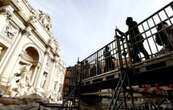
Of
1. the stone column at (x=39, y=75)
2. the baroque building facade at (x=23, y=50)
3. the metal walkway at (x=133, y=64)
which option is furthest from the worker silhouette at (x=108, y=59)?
the stone column at (x=39, y=75)

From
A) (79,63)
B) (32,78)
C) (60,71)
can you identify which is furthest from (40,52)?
(79,63)

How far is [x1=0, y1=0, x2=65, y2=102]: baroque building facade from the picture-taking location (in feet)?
45.5

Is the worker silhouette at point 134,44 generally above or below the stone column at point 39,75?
below

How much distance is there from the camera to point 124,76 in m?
4.30

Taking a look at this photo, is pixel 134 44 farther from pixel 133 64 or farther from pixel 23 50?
pixel 23 50

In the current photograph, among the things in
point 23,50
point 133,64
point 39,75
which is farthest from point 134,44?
point 39,75

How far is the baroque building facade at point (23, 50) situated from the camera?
1387 cm

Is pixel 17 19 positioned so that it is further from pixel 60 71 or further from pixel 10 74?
pixel 60 71

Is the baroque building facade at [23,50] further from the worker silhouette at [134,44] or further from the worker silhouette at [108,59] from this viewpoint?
the worker silhouette at [134,44]

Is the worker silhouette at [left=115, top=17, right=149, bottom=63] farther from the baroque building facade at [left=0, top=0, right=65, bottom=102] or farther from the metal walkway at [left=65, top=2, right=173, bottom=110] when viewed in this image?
the baroque building facade at [left=0, top=0, right=65, bottom=102]

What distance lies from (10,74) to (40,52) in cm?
706

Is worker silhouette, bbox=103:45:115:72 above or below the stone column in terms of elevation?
below

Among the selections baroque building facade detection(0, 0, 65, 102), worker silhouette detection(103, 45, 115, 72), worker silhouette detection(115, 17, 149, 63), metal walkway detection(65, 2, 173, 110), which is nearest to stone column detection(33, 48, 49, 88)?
baroque building facade detection(0, 0, 65, 102)

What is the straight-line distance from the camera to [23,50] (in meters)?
17.3
